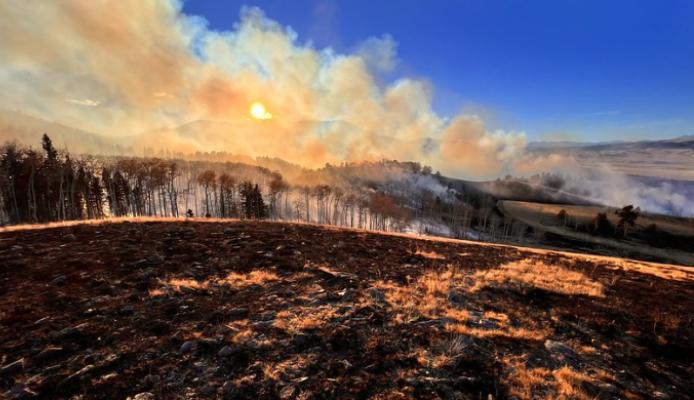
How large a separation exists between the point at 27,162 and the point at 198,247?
66.4m

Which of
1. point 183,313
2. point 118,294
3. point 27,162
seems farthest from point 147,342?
point 27,162

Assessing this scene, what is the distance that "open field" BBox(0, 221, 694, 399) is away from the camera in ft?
21.9

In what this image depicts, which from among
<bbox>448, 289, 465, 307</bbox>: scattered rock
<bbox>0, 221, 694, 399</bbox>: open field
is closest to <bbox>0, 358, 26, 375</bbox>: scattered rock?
<bbox>0, 221, 694, 399</bbox>: open field

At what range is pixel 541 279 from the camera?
1588 cm

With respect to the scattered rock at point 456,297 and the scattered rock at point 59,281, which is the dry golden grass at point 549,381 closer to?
the scattered rock at point 456,297

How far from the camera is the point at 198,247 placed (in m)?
17.8

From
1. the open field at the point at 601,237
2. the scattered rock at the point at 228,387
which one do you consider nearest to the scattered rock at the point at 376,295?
the scattered rock at the point at 228,387

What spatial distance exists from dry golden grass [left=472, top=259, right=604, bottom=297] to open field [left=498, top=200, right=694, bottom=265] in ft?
393

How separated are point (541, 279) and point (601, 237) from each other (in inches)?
5907

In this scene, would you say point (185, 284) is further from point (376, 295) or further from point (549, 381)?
point (549, 381)

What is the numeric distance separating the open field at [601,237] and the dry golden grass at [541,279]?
393ft

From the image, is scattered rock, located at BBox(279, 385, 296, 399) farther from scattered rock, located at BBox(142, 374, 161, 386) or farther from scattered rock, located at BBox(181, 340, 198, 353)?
scattered rock, located at BBox(181, 340, 198, 353)

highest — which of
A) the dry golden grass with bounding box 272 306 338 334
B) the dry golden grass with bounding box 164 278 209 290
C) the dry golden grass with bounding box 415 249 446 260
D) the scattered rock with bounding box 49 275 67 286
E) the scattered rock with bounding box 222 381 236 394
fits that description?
the scattered rock with bounding box 49 275 67 286

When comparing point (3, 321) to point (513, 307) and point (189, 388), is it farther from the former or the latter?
point (513, 307)
